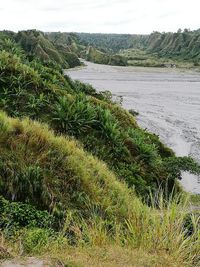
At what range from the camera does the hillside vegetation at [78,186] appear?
20.7ft

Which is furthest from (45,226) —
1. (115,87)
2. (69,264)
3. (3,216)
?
(115,87)

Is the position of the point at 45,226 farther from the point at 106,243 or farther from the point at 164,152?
the point at 164,152

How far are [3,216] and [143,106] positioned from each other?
151 ft

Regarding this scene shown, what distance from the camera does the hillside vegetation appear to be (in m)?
6.30

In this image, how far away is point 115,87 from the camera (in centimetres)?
7306

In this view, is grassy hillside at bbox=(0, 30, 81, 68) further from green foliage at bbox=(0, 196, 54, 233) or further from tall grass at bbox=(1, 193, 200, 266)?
tall grass at bbox=(1, 193, 200, 266)

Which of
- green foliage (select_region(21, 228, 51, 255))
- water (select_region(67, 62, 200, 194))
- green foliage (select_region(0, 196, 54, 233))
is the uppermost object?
green foliage (select_region(21, 228, 51, 255))

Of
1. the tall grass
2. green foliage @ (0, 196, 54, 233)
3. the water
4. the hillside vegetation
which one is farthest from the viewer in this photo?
the water

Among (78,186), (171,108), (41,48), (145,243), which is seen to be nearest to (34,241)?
(145,243)

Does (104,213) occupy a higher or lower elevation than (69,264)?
lower

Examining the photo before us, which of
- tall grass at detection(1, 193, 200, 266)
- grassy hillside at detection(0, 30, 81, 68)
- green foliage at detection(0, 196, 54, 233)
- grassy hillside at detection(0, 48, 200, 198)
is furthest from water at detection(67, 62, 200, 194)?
grassy hillside at detection(0, 30, 81, 68)

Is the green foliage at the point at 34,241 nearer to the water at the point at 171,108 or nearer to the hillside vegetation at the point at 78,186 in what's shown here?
the hillside vegetation at the point at 78,186

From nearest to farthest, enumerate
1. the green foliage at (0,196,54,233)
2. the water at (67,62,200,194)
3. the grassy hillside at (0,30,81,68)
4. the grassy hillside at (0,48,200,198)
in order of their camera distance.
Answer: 1. the green foliage at (0,196,54,233)
2. the grassy hillside at (0,48,200,198)
3. the water at (67,62,200,194)
4. the grassy hillside at (0,30,81,68)

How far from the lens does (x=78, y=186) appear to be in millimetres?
10922
